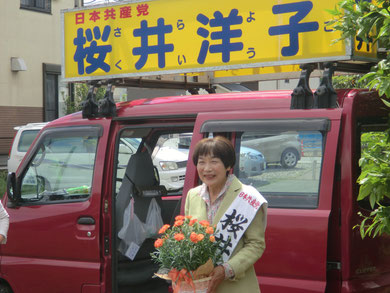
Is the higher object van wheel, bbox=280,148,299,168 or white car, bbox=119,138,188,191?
van wheel, bbox=280,148,299,168

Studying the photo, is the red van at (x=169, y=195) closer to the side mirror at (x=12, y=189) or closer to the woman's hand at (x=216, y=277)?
the side mirror at (x=12, y=189)

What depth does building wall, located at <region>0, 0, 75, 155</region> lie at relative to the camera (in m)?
20.0

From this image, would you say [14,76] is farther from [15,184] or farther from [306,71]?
[306,71]

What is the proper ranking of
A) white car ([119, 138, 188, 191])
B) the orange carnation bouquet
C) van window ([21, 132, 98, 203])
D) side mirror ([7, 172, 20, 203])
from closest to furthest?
1. the orange carnation bouquet
2. van window ([21, 132, 98, 203])
3. side mirror ([7, 172, 20, 203])
4. white car ([119, 138, 188, 191])

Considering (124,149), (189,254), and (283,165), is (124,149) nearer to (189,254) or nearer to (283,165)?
(283,165)

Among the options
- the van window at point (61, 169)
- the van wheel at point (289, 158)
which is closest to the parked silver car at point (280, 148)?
the van wheel at point (289, 158)

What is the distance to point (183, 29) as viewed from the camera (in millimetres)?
4434

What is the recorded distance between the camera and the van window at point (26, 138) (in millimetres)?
15234

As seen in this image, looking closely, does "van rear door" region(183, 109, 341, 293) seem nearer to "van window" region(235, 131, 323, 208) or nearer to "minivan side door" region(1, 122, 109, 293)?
"van window" region(235, 131, 323, 208)

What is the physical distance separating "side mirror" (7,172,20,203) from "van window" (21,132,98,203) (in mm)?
52

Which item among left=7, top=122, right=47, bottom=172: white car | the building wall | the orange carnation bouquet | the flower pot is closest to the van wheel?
the orange carnation bouquet

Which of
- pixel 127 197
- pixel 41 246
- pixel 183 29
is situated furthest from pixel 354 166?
pixel 41 246

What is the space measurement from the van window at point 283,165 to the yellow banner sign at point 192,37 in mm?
480

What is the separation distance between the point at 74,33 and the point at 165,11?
873 mm
